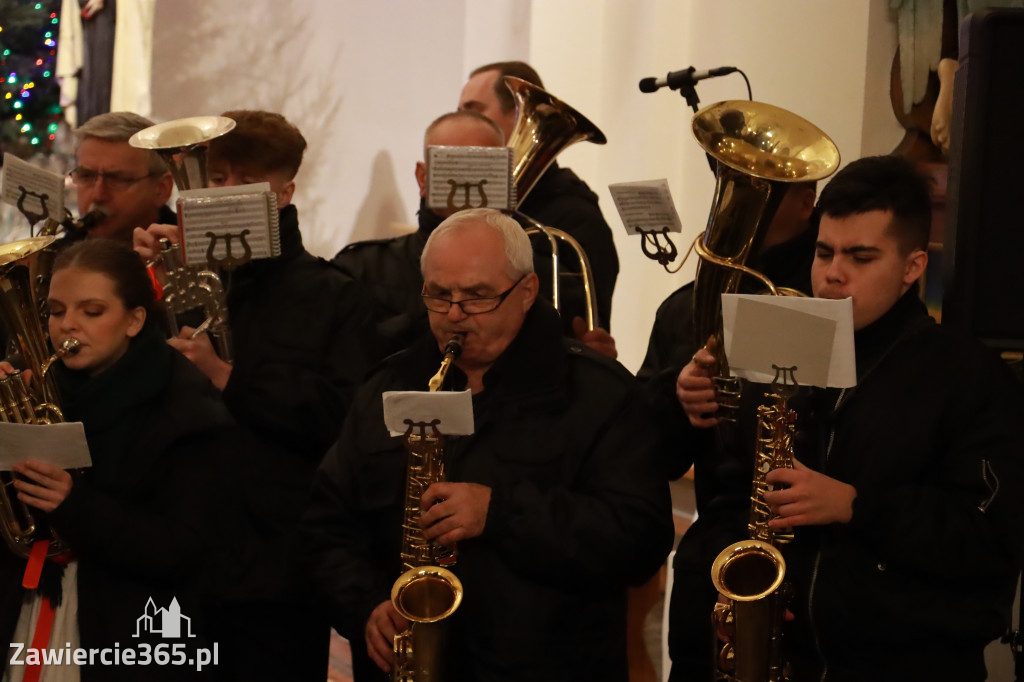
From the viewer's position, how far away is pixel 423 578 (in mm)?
2320

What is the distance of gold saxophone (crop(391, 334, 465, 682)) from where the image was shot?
228cm

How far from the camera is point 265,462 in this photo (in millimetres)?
2924

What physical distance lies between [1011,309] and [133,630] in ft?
6.81

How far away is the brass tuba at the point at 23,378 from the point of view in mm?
2551

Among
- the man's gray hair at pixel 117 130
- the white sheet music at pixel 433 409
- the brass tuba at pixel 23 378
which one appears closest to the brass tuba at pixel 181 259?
the man's gray hair at pixel 117 130

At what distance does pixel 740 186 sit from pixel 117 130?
1.84m

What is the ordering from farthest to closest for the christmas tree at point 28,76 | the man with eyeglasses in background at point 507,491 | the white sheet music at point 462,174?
the christmas tree at point 28,76, the white sheet music at point 462,174, the man with eyeglasses in background at point 507,491

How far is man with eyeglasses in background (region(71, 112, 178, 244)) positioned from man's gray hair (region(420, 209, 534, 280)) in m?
1.21

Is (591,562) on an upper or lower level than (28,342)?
lower

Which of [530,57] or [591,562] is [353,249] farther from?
[530,57]

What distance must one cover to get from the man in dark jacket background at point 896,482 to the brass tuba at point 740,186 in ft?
0.75

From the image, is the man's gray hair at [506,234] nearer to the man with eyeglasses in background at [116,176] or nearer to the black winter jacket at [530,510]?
the black winter jacket at [530,510]

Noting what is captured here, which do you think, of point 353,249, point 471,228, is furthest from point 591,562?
point 353,249

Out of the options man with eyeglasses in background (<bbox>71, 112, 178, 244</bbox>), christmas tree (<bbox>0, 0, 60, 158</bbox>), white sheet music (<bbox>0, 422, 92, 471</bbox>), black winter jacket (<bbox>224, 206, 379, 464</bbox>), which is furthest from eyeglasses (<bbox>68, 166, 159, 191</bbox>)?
christmas tree (<bbox>0, 0, 60, 158</bbox>)
